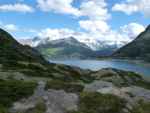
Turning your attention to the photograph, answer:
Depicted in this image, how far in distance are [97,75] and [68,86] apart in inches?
2306

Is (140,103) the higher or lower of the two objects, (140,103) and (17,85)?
the lower

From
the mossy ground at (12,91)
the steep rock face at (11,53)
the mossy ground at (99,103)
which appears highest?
the steep rock face at (11,53)

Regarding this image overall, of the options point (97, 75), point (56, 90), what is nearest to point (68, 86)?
point (56, 90)

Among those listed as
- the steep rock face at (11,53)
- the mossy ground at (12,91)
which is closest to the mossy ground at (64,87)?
the mossy ground at (12,91)

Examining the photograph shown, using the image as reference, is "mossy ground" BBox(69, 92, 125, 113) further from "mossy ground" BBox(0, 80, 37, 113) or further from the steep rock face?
the steep rock face

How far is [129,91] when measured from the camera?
31.4 metres

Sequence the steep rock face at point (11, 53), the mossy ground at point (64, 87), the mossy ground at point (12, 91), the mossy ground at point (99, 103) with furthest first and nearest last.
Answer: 1. the steep rock face at point (11, 53)
2. the mossy ground at point (64, 87)
3. the mossy ground at point (12, 91)
4. the mossy ground at point (99, 103)

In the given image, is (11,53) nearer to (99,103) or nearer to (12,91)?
(12,91)

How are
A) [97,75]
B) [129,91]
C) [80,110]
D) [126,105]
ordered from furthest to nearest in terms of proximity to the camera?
1. [97,75]
2. [129,91]
3. [126,105]
4. [80,110]

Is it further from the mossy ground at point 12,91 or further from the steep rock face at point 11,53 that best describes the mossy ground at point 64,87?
the steep rock face at point 11,53

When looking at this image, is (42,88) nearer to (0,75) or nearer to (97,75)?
(0,75)

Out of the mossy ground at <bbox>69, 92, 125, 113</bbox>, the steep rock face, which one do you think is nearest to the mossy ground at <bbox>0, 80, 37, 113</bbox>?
the mossy ground at <bbox>69, 92, 125, 113</bbox>

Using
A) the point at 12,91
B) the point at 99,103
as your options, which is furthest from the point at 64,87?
the point at 12,91

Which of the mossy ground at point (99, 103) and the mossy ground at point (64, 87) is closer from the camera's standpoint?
the mossy ground at point (99, 103)
